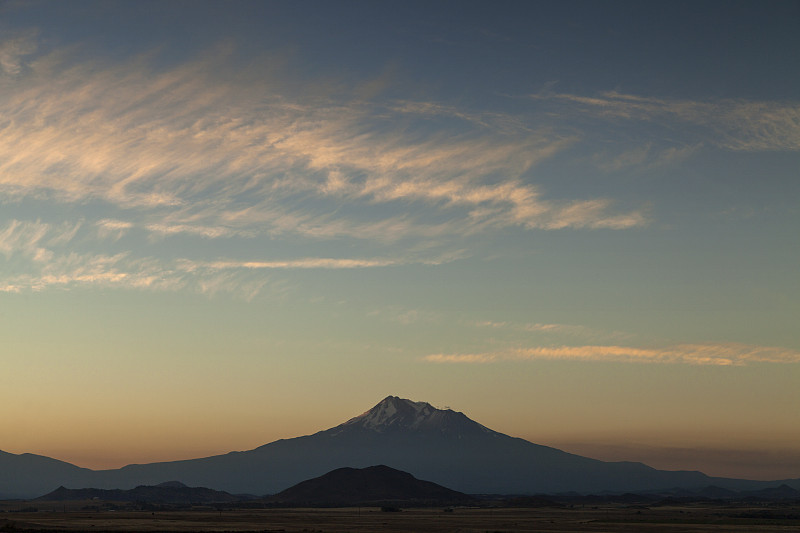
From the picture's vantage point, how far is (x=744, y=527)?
497 ft

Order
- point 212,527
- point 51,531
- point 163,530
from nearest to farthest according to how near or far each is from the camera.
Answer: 1. point 51,531
2. point 163,530
3. point 212,527

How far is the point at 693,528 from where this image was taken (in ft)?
488

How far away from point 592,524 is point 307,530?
54.2 m

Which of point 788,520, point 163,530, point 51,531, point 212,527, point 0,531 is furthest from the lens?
point 788,520

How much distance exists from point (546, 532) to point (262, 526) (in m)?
56.0

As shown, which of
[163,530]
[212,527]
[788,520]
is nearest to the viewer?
[163,530]

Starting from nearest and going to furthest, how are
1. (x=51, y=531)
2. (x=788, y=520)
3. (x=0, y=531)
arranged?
(x=0, y=531)
(x=51, y=531)
(x=788, y=520)

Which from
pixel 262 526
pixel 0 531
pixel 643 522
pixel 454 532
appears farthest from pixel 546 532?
pixel 0 531

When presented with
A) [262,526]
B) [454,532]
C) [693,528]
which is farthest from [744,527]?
[262,526]

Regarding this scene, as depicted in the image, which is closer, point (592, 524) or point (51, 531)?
point (51, 531)

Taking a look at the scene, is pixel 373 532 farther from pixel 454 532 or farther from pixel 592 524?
pixel 592 524

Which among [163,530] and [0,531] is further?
[163,530]

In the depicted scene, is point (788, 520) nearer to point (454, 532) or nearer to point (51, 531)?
point (454, 532)

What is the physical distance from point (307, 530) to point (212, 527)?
2218 cm
